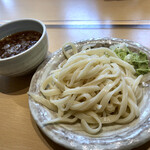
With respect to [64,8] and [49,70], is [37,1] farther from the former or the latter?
[49,70]

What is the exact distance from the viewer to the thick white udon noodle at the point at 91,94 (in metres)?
1.21

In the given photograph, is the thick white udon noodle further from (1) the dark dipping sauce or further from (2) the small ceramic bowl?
Result: (1) the dark dipping sauce

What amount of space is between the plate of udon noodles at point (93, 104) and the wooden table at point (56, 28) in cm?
16

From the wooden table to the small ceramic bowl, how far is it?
0.75 ft

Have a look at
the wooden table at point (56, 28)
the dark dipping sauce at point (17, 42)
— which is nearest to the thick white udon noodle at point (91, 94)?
the wooden table at point (56, 28)

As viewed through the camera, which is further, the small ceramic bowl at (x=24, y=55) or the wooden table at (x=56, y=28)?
the small ceramic bowl at (x=24, y=55)

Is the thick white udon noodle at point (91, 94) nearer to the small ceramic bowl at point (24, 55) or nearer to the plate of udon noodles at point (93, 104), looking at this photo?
the plate of udon noodles at point (93, 104)

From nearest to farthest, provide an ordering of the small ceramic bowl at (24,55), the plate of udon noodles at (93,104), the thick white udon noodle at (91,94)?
the plate of udon noodles at (93,104), the thick white udon noodle at (91,94), the small ceramic bowl at (24,55)

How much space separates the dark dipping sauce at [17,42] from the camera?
150 cm

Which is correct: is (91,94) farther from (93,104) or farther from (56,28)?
(56,28)

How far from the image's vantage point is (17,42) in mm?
1607

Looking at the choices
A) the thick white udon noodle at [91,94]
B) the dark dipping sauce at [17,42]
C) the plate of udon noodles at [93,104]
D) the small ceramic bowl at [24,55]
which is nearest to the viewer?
the plate of udon noodles at [93,104]

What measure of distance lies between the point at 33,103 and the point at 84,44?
2.87ft

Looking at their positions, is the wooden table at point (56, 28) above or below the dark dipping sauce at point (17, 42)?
below
